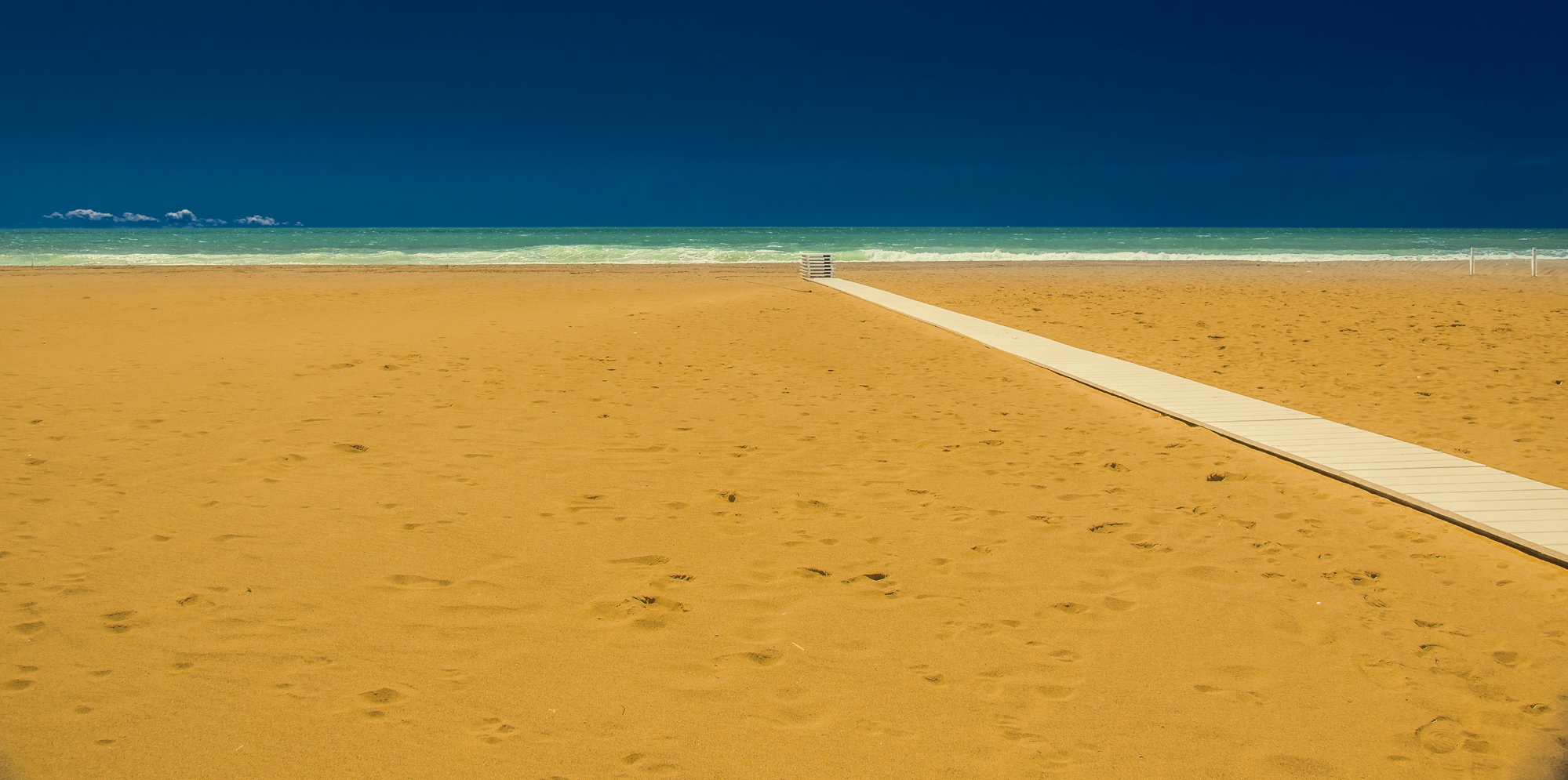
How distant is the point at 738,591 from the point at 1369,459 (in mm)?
4316

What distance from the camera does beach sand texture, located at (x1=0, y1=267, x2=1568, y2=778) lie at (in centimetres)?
275

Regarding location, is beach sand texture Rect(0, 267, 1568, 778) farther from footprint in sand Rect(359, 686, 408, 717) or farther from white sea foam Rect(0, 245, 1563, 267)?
white sea foam Rect(0, 245, 1563, 267)

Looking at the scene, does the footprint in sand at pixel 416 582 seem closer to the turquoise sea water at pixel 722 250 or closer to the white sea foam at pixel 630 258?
the white sea foam at pixel 630 258

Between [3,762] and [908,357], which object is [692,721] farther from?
[908,357]

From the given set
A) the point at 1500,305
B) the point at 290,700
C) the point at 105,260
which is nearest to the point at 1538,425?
the point at 290,700

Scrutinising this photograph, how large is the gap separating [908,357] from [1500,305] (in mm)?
12120

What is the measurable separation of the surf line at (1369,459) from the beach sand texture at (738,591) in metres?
0.16

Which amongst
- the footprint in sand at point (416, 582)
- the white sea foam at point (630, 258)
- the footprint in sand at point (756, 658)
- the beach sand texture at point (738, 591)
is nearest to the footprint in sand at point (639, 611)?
the beach sand texture at point (738, 591)

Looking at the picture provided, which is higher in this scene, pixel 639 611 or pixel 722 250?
pixel 722 250

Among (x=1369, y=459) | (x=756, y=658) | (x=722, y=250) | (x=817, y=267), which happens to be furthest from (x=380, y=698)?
(x=722, y=250)

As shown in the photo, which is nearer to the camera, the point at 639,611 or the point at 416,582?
the point at 639,611

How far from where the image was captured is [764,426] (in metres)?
6.99

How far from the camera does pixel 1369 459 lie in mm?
5820

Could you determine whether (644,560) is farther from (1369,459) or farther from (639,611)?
(1369,459)
